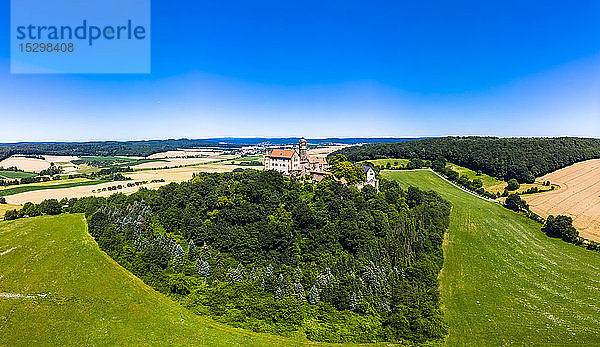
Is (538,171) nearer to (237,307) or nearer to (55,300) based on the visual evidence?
(237,307)

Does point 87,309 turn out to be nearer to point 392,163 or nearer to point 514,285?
point 514,285

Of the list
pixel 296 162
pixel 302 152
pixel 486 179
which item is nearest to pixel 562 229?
pixel 486 179

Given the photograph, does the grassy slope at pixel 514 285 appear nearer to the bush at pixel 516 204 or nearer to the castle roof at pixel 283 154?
the bush at pixel 516 204

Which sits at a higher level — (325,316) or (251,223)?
(251,223)

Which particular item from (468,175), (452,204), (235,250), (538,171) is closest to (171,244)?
(235,250)

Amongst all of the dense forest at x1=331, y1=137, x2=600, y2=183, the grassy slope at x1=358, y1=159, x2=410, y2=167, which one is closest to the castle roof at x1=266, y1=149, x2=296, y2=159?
the grassy slope at x1=358, y1=159, x2=410, y2=167

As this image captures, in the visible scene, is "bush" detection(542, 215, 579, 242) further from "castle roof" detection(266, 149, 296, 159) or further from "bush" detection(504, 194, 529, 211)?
"castle roof" detection(266, 149, 296, 159)

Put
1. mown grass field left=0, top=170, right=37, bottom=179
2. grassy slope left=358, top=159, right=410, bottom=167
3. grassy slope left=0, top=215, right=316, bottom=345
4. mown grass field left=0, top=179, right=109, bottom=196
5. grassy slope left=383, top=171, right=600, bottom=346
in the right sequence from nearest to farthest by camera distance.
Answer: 1. grassy slope left=0, top=215, right=316, bottom=345
2. grassy slope left=383, top=171, right=600, bottom=346
3. mown grass field left=0, top=179, right=109, bottom=196
4. grassy slope left=358, top=159, right=410, bottom=167
5. mown grass field left=0, top=170, right=37, bottom=179

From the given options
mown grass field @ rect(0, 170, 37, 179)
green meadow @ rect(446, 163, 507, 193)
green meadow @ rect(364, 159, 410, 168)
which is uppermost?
green meadow @ rect(364, 159, 410, 168)
